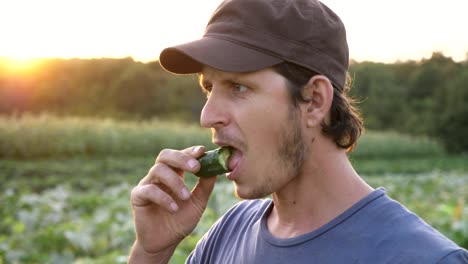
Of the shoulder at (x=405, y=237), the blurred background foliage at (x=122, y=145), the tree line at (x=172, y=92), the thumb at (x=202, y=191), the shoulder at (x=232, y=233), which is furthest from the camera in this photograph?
the tree line at (x=172, y=92)

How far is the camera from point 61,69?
132 feet

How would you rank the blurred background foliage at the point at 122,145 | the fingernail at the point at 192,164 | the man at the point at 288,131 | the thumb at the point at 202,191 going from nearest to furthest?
the man at the point at 288,131, the fingernail at the point at 192,164, the thumb at the point at 202,191, the blurred background foliage at the point at 122,145

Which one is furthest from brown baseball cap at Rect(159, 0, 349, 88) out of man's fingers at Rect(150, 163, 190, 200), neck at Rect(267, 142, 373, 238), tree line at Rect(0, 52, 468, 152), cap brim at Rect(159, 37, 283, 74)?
tree line at Rect(0, 52, 468, 152)

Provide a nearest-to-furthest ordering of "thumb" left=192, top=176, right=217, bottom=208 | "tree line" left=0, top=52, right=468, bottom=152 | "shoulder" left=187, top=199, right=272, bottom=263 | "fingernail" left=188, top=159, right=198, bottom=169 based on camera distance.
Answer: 1. "fingernail" left=188, top=159, right=198, bottom=169
2. "shoulder" left=187, top=199, right=272, bottom=263
3. "thumb" left=192, top=176, right=217, bottom=208
4. "tree line" left=0, top=52, right=468, bottom=152

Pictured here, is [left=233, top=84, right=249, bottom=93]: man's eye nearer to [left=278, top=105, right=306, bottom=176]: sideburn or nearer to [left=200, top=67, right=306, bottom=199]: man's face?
[left=200, top=67, right=306, bottom=199]: man's face

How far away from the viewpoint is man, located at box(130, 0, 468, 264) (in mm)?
1924

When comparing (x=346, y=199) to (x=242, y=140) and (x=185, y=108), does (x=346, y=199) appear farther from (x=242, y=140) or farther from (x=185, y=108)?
(x=185, y=108)

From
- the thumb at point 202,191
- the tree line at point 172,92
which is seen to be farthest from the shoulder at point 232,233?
the tree line at point 172,92

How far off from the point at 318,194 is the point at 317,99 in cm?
29

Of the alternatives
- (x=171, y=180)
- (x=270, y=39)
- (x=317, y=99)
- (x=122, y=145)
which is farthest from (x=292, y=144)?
(x=122, y=145)

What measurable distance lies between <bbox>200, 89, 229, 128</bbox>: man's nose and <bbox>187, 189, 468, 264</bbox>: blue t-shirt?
0.39m

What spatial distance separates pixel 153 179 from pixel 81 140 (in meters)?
22.8

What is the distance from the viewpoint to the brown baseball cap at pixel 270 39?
1.97m

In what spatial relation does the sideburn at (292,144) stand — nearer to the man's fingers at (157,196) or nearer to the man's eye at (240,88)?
the man's eye at (240,88)
